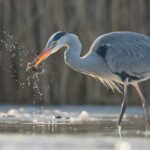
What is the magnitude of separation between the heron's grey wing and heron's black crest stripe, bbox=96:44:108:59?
0.14ft

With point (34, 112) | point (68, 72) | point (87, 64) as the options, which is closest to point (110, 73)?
point (87, 64)

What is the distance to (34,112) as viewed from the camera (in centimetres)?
1235

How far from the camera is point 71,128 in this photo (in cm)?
991

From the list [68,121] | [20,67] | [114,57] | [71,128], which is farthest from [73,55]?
[20,67]

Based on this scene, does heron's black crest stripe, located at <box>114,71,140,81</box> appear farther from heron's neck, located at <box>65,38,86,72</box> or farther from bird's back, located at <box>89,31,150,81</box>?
heron's neck, located at <box>65,38,86,72</box>

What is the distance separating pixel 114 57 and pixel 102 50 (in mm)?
186

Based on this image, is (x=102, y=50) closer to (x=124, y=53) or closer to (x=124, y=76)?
(x=124, y=53)

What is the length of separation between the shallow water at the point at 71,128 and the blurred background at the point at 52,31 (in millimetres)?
397

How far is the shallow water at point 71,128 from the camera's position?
330 inches

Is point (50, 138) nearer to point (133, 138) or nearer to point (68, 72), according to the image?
point (133, 138)

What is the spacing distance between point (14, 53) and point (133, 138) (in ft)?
17.1

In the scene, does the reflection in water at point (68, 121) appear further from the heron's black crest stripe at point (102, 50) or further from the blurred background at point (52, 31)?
the heron's black crest stripe at point (102, 50)

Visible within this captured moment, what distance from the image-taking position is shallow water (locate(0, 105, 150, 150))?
838cm

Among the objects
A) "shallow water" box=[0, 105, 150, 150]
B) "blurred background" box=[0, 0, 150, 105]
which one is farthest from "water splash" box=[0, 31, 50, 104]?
"shallow water" box=[0, 105, 150, 150]
